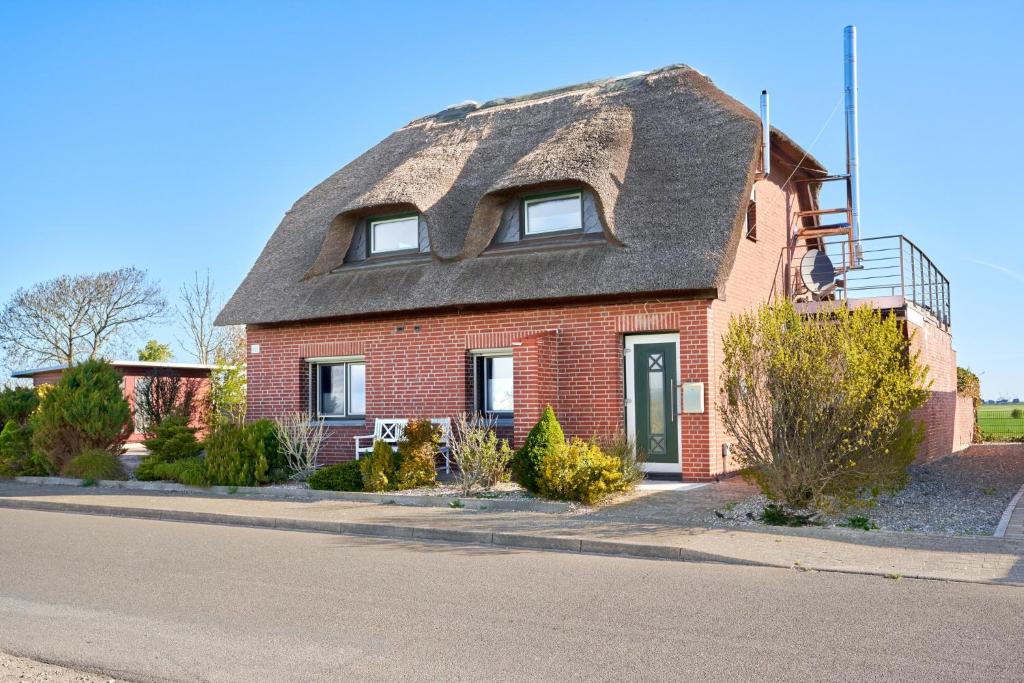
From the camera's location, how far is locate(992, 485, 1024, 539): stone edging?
9.02 m

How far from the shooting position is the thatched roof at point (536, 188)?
566 inches

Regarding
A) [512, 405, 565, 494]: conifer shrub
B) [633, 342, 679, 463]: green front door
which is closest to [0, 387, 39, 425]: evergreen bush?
[512, 405, 565, 494]: conifer shrub

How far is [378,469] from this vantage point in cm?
1358

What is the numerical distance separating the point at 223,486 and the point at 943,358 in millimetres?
15884

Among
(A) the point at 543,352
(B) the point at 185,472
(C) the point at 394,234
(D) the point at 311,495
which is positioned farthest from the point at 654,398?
(B) the point at 185,472

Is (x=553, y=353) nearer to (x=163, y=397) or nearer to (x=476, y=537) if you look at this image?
(x=476, y=537)

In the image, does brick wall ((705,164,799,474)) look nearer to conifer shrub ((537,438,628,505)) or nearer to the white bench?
conifer shrub ((537,438,628,505))

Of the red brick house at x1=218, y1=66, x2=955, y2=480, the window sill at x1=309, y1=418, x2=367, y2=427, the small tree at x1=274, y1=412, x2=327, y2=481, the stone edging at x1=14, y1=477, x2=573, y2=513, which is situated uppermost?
the red brick house at x1=218, y1=66, x2=955, y2=480

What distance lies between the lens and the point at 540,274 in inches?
597

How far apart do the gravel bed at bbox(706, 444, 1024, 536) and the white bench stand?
571 centimetres

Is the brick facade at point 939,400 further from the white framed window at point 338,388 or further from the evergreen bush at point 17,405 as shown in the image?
the evergreen bush at point 17,405

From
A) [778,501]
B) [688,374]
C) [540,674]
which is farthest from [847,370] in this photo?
[540,674]

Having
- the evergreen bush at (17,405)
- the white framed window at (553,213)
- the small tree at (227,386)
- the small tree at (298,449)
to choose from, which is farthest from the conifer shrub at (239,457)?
the small tree at (227,386)

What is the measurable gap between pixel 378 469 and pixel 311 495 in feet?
3.72
